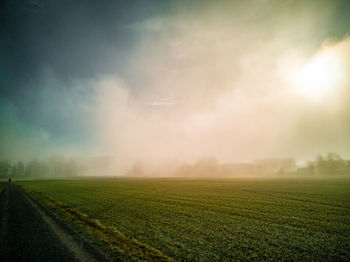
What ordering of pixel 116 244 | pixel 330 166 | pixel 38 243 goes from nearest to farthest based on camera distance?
pixel 38 243
pixel 116 244
pixel 330 166

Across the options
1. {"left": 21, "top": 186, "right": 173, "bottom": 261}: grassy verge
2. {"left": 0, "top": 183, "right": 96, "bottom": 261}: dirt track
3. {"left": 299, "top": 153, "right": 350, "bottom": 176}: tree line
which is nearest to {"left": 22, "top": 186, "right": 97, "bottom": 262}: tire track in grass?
{"left": 0, "top": 183, "right": 96, "bottom": 261}: dirt track

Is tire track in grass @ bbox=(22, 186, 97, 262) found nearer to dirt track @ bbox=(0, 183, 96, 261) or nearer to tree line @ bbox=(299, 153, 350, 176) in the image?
dirt track @ bbox=(0, 183, 96, 261)

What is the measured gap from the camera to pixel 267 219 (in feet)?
49.0

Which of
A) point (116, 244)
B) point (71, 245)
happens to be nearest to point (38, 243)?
point (71, 245)

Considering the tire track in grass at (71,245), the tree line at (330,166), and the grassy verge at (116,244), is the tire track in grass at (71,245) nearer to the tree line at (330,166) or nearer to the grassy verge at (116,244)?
the grassy verge at (116,244)

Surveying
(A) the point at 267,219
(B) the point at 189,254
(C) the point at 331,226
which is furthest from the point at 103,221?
(C) the point at 331,226

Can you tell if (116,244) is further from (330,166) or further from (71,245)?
(330,166)

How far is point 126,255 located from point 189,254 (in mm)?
3631

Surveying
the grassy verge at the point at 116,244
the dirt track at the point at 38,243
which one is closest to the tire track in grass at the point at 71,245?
the dirt track at the point at 38,243

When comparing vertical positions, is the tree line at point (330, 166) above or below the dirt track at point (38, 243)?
below

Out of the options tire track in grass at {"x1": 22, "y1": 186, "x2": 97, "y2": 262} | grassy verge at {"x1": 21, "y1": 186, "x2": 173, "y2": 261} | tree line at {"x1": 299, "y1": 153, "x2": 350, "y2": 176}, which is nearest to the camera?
tire track in grass at {"x1": 22, "y1": 186, "x2": 97, "y2": 262}

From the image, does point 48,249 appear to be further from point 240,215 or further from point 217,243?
point 240,215

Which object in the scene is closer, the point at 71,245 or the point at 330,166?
the point at 71,245

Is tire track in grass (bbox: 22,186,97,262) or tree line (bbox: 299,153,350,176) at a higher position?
tire track in grass (bbox: 22,186,97,262)
